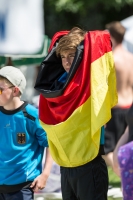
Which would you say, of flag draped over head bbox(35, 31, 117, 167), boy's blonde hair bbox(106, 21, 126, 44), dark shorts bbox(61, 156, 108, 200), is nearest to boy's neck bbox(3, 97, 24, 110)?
flag draped over head bbox(35, 31, 117, 167)

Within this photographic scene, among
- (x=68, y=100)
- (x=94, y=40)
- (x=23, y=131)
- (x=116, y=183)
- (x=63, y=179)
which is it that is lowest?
(x=116, y=183)

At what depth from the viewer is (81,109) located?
389 cm

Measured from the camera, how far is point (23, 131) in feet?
14.7

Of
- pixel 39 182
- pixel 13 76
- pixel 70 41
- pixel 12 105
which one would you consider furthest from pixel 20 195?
pixel 70 41

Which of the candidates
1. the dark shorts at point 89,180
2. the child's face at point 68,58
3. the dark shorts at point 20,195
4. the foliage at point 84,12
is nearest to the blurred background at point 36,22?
the foliage at point 84,12

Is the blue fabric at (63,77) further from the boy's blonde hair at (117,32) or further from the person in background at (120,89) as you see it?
the boy's blonde hair at (117,32)

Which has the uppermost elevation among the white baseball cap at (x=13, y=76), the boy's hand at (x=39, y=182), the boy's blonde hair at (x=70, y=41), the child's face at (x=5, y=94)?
the boy's blonde hair at (x=70, y=41)

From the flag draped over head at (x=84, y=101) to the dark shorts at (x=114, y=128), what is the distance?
290 centimetres

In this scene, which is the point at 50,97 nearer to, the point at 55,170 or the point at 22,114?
the point at 22,114

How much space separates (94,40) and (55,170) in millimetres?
3329

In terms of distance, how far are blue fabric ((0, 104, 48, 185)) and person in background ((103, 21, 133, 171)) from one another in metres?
2.37

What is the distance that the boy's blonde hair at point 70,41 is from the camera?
4.05 m

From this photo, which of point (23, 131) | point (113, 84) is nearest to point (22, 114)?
point (23, 131)

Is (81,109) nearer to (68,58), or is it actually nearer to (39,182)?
(68,58)
